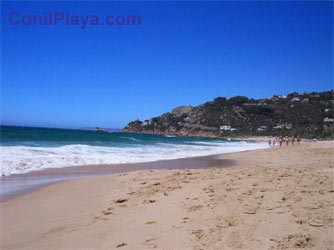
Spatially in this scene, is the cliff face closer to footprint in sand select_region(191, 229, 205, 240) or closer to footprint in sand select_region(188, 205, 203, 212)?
footprint in sand select_region(188, 205, 203, 212)

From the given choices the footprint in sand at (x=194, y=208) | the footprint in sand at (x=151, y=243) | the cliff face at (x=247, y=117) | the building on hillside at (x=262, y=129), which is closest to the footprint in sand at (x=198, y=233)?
the footprint in sand at (x=151, y=243)

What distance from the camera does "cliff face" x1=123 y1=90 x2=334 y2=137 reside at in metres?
103

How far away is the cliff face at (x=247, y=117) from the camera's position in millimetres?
103269

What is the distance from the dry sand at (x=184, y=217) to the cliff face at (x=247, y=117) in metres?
83.9

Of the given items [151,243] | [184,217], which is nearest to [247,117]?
[184,217]

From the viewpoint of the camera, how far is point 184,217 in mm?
4793

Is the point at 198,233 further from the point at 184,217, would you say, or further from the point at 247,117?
the point at 247,117

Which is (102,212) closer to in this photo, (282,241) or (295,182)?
(282,241)

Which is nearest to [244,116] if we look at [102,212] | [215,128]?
[215,128]

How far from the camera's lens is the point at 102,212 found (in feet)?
18.9

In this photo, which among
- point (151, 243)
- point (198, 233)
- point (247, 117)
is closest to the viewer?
point (151, 243)

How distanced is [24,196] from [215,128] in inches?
4291

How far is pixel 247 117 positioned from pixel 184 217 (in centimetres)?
11794

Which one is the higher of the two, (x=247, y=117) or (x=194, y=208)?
(x=247, y=117)
